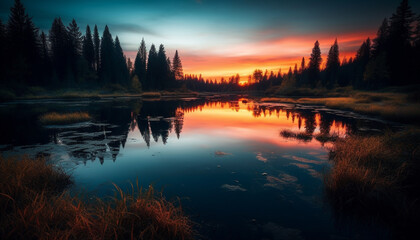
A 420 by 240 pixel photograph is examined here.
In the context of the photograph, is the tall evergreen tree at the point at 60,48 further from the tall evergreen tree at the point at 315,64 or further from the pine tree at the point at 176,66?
the tall evergreen tree at the point at 315,64

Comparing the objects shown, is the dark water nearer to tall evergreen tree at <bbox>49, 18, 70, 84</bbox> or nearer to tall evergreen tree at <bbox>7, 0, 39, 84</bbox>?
tall evergreen tree at <bbox>7, 0, 39, 84</bbox>

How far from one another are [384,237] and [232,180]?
4.14 metres

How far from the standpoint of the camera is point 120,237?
3297mm

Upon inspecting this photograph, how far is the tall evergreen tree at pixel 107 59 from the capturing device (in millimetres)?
61006

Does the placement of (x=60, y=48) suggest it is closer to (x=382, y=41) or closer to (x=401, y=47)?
(x=401, y=47)

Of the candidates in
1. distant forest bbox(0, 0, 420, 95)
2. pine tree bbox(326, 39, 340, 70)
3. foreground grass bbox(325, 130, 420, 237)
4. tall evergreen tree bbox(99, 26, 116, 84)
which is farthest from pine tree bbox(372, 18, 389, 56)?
tall evergreen tree bbox(99, 26, 116, 84)

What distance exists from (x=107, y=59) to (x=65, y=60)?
36.8 feet

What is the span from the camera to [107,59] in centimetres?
6181

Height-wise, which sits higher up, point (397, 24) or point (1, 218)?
point (397, 24)

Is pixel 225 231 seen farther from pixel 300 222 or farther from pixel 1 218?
pixel 1 218

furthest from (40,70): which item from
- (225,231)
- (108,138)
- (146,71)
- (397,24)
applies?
(397,24)

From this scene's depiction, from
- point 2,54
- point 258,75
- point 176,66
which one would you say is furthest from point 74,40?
point 258,75

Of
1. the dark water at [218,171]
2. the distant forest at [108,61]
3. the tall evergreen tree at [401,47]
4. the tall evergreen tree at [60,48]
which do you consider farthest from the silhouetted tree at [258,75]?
the dark water at [218,171]

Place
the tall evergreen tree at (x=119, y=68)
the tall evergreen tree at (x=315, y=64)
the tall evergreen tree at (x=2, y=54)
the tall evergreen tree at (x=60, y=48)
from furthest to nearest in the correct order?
the tall evergreen tree at (x=315, y=64) < the tall evergreen tree at (x=119, y=68) < the tall evergreen tree at (x=60, y=48) < the tall evergreen tree at (x=2, y=54)
